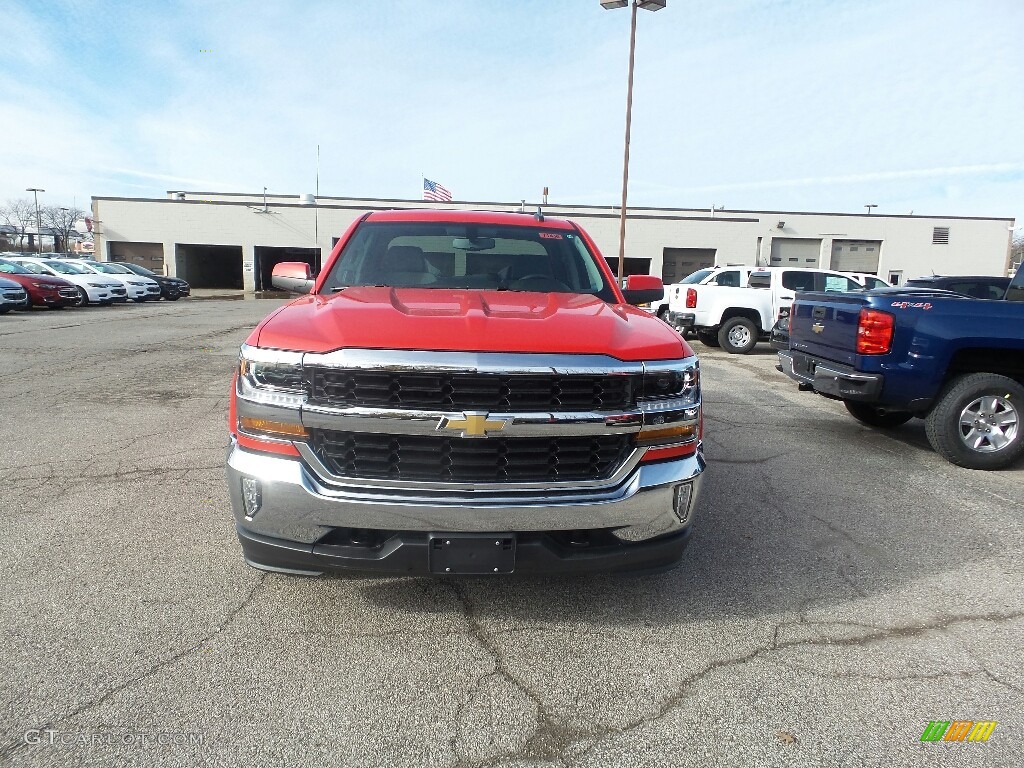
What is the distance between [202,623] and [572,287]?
2551 millimetres

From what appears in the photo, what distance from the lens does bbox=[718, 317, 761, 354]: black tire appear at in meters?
12.9

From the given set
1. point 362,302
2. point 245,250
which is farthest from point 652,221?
point 362,302

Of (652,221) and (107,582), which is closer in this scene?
(107,582)

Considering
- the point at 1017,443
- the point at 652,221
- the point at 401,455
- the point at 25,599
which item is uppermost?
the point at 652,221

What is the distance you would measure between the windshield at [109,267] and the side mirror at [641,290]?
25838 millimetres

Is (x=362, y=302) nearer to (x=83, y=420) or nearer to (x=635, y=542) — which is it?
(x=635, y=542)

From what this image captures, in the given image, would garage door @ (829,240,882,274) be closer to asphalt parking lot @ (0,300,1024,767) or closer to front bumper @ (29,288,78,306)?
asphalt parking lot @ (0,300,1024,767)

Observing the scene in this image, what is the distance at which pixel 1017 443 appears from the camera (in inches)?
202

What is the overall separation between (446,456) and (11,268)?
2378cm

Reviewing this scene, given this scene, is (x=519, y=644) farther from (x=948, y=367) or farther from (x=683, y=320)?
(x=683, y=320)

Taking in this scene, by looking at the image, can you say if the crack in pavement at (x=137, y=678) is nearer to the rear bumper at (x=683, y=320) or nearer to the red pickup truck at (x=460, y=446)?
the red pickup truck at (x=460, y=446)

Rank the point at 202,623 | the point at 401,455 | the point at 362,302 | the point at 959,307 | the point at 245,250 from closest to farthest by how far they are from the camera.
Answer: the point at 401,455 < the point at 202,623 < the point at 362,302 < the point at 959,307 < the point at 245,250

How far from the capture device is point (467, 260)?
3875 millimetres

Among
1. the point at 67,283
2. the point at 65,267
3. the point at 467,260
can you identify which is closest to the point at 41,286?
the point at 67,283
